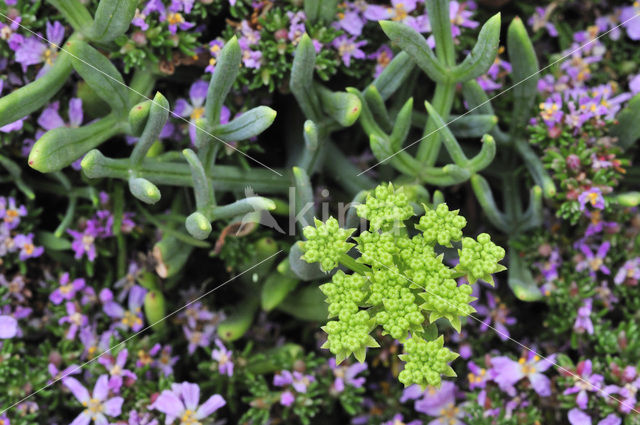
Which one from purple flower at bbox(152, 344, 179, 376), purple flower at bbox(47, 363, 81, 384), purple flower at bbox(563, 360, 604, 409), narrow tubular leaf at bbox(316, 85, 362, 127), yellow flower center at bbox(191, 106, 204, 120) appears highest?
yellow flower center at bbox(191, 106, 204, 120)

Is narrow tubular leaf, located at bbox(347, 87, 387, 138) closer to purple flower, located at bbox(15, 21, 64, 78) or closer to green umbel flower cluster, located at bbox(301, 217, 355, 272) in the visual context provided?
green umbel flower cluster, located at bbox(301, 217, 355, 272)

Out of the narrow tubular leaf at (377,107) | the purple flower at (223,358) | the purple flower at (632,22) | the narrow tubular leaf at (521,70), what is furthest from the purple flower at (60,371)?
the purple flower at (632,22)

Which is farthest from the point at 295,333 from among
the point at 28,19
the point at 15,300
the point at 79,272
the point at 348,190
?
the point at 28,19

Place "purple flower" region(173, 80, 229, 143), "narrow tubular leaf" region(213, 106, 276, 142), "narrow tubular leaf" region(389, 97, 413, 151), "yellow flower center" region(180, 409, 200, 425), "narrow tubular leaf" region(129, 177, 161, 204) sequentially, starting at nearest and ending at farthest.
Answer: "narrow tubular leaf" region(129, 177, 161, 204)
"narrow tubular leaf" region(213, 106, 276, 142)
"narrow tubular leaf" region(389, 97, 413, 151)
"yellow flower center" region(180, 409, 200, 425)
"purple flower" region(173, 80, 229, 143)

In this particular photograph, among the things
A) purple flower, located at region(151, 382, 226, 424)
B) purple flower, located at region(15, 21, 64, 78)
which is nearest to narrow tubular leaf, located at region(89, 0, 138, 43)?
purple flower, located at region(15, 21, 64, 78)

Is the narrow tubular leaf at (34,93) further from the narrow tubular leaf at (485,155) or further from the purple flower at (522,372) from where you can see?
the purple flower at (522,372)

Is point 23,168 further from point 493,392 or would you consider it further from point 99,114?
point 493,392

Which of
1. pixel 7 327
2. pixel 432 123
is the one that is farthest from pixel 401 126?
pixel 7 327

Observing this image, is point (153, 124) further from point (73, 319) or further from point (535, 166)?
point (535, 166)
